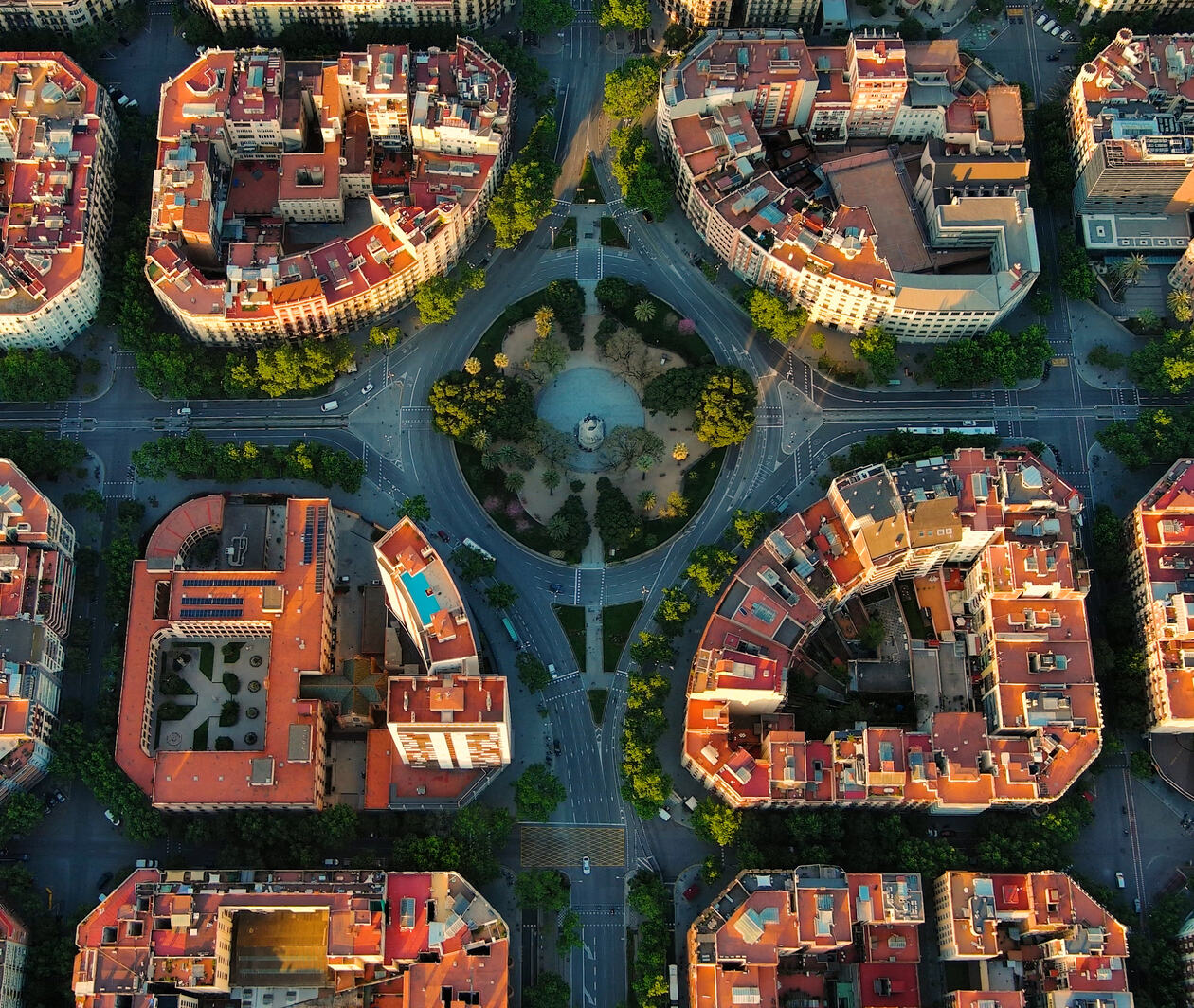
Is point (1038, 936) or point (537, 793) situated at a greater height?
point (537, 793)

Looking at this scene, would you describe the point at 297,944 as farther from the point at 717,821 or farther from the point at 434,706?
the point at 717,821

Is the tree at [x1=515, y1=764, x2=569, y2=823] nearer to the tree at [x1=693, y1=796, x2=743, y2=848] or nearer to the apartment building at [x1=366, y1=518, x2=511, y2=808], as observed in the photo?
the apartment building at [x1=366, y1=518, x2=511, y2=808]

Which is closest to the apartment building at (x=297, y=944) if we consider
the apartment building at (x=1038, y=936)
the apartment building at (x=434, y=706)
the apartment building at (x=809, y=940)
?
the apartment building at (x=434, y=706)

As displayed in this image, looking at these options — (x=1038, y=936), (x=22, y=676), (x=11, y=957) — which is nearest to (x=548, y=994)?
(x=1038, y=936)

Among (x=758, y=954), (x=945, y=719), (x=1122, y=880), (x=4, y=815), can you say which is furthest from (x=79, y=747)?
(x=1122, y=880)

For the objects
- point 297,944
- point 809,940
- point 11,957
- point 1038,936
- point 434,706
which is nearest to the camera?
point 809,940

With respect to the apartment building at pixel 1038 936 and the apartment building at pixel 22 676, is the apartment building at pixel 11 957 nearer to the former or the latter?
the apartment building at pixel 22 676
